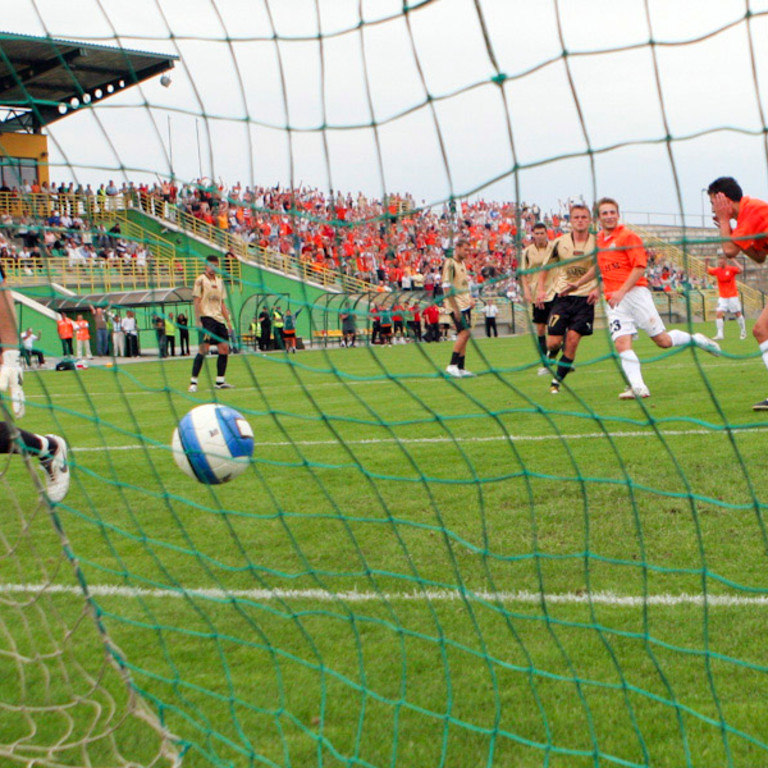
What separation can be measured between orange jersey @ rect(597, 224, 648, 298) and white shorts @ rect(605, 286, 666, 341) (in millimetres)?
120

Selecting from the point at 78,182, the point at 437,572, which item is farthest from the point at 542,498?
the point at 78,182

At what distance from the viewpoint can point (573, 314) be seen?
982 cm

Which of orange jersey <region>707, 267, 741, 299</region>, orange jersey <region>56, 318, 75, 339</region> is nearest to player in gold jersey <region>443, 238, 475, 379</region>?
orange jersey <region>707, 267, 741, 299</region>

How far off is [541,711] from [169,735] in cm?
97

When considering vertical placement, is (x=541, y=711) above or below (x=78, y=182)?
below

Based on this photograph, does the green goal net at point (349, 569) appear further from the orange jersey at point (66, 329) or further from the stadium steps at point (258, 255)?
the orange jersey at point (66, 329)

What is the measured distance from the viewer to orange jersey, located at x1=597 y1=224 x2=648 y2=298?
7.87 m

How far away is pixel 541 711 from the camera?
2529 millimetres

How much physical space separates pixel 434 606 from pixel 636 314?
6116 millimetres

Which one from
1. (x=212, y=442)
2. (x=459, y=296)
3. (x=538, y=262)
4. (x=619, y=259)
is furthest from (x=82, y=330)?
(x=459, y=296)

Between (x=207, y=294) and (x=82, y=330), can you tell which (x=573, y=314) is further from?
(x=82, y=330)

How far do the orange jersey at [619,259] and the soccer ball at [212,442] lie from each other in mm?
3941

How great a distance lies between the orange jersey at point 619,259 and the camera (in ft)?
25.8

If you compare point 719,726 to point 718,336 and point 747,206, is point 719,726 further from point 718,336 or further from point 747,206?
point 718,336
